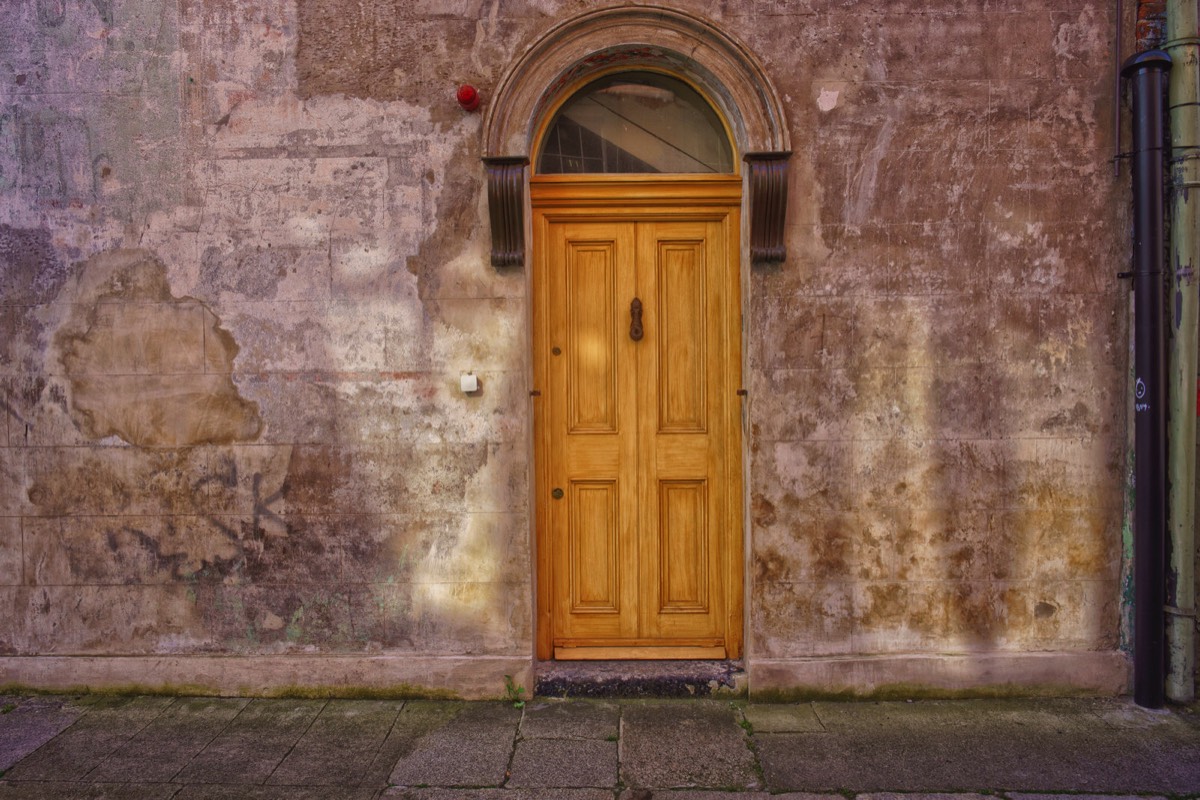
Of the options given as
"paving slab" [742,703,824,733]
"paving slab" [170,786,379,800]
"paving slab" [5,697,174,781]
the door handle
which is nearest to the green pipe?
"paving slab" [742,703,824,733]

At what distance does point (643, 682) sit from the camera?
13.8ft

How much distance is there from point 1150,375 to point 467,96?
161 inches

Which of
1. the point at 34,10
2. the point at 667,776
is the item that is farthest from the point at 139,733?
the point at 34,10

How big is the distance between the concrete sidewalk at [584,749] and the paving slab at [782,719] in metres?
0.01

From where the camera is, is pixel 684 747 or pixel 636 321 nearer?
pixel 684 747

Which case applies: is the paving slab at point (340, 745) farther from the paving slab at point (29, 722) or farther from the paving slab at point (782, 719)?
the paving slab at point (782, 719)

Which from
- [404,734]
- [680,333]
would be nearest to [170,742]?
[404,734]

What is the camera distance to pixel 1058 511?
4188 mm

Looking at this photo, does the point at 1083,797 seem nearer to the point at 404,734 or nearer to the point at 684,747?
the point at 684,747

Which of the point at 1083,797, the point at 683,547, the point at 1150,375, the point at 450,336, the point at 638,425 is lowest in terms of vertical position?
the point at 1083,797

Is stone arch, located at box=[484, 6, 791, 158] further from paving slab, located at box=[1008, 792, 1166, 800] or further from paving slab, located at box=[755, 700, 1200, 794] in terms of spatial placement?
paving slab, located at box=[1008, 792, 1166, 800]

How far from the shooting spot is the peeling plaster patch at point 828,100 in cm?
414

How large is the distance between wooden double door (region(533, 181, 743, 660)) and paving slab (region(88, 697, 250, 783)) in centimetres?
183

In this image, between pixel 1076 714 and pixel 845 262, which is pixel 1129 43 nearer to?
pixel 845 262
